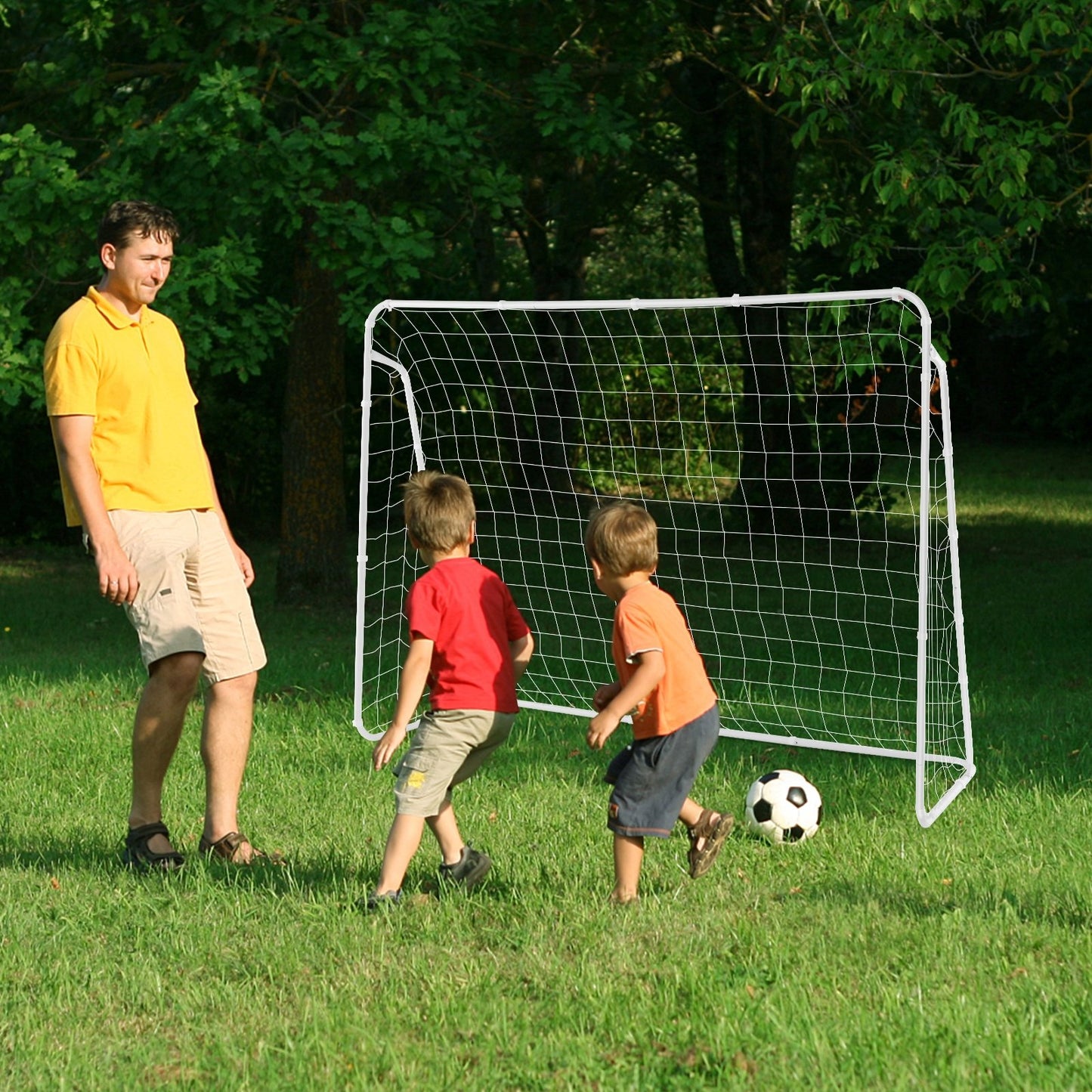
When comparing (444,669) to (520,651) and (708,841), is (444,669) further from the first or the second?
(708,841)

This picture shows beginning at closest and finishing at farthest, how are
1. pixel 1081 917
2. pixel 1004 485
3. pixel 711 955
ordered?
1. pixel 711 955
2. pixel 1081 917
3. pixel 1004 485

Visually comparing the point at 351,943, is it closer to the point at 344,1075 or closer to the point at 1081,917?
the point at 344,1075

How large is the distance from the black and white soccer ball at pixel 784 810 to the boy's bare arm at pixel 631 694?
1.13m

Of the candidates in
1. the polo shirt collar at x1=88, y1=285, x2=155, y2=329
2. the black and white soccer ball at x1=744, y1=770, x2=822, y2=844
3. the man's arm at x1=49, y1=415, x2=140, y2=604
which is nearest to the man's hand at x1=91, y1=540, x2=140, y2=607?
the man's arm at x1=49, y1=415, x2=140, y2=604

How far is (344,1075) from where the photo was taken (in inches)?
139

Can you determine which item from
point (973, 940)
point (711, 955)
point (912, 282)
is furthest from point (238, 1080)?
point (912, 282)

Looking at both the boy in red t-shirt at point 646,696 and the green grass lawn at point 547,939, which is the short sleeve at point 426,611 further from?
the green grass lawn at point 547,939

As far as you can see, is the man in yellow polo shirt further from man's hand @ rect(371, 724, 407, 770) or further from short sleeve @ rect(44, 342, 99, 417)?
man's hand @ rect(371, 724, 407, 770)

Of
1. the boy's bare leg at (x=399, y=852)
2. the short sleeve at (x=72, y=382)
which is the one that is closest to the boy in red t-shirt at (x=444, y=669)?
the boy's bare leg at (x=399, y=852)

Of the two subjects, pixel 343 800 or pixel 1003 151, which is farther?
pixel 1003 151

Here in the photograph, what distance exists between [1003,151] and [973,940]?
531 centimetres

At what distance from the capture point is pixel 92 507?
5.00m

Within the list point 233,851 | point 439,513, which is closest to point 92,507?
point 439,513

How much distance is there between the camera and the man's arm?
494cm
